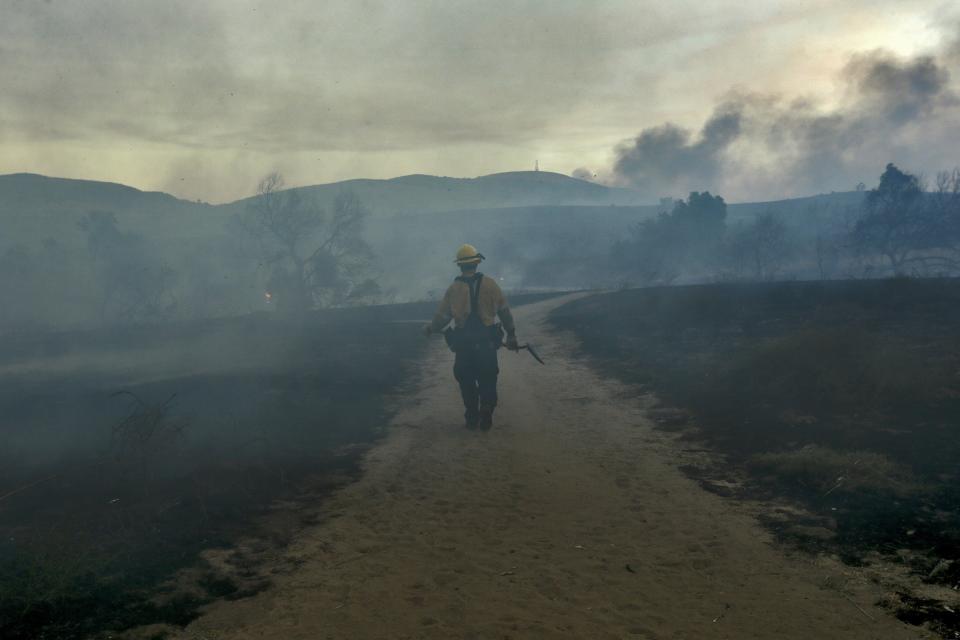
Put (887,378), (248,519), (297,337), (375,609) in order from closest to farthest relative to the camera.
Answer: (375,609), (248,519), (887,378), (297,337)

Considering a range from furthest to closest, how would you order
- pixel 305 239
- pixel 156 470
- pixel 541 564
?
pixel 305 239, pixel 156 470, pixel 541 564

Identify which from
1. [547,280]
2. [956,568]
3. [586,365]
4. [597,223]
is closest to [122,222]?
[597,223]

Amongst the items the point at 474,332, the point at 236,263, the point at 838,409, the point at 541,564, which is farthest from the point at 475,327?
the point at 236,263

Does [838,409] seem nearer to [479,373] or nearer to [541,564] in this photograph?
[479,373]

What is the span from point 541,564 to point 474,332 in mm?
5059

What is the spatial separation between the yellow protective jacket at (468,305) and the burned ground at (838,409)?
3.61m

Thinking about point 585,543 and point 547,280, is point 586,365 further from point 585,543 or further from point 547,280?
point 547,280

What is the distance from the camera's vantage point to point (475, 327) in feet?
32.1

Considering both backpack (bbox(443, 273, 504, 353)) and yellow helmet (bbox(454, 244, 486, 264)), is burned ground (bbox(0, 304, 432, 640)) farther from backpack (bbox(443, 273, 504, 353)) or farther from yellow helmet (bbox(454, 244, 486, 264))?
yellow helmet (bbox(454, 244, 486, 264))

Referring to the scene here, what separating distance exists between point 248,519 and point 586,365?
43.1 ft

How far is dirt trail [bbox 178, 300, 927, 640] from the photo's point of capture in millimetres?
4105

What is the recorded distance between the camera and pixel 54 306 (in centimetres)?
6594

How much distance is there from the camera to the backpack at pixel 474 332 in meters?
9.76

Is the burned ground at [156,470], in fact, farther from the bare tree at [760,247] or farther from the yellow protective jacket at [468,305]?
the bare tree at [760,247]
